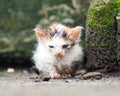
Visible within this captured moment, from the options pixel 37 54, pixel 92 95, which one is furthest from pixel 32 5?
pixel 92 95

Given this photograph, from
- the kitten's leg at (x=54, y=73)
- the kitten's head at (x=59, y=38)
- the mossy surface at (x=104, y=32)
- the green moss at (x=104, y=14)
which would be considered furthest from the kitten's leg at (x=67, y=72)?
the green moss at (x=104, y=14)

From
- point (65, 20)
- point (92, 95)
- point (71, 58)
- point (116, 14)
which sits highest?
point (65, 20)

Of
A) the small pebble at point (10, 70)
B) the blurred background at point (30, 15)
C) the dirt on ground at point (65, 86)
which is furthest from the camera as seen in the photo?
the blurred background at point (30, 15)

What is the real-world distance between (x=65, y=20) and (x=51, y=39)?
→ 357 centimetres

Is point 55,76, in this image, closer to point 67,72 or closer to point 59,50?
point 67,72

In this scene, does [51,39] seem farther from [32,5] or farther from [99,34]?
[32,5]

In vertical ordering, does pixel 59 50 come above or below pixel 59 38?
below

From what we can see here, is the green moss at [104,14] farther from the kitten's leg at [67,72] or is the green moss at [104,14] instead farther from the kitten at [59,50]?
the kitten's leg at [67,72]

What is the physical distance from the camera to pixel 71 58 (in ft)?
27.8

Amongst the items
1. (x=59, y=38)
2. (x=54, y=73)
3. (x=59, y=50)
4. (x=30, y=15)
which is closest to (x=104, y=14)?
(x=59, y=38)

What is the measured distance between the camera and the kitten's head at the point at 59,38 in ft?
27.3

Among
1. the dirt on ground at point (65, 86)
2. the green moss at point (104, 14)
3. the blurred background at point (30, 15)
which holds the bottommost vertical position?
the dirt on ground at point (65, 86)

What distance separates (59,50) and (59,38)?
0.20 m

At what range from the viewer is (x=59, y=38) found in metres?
8.38
